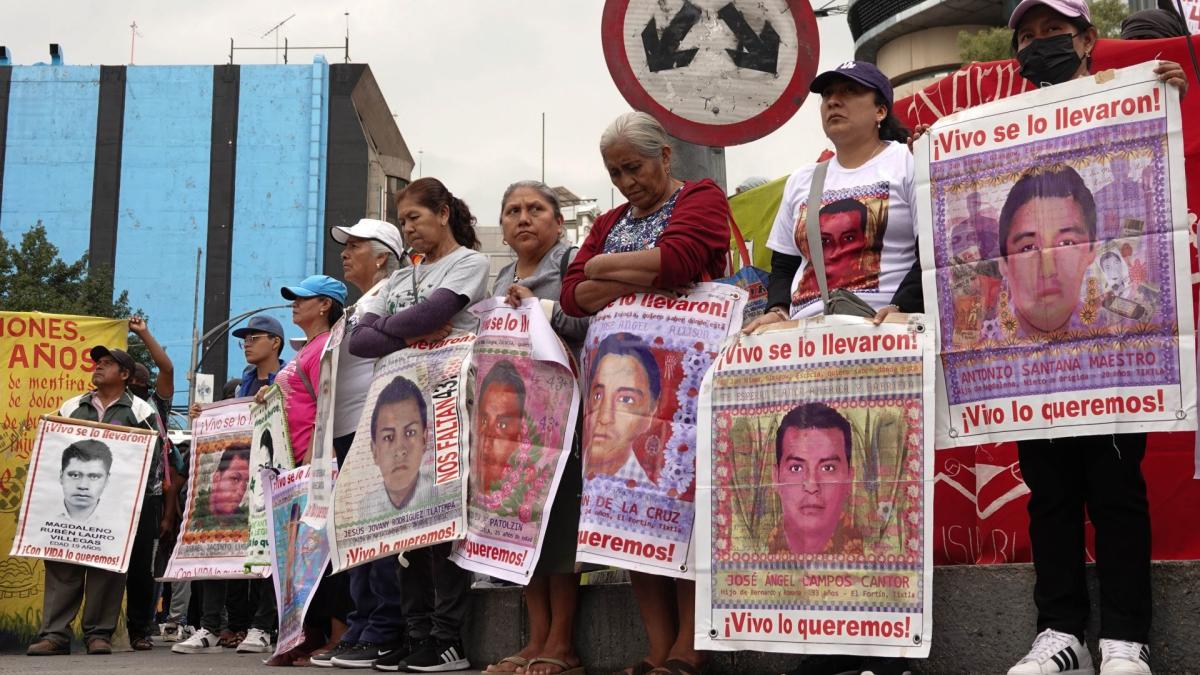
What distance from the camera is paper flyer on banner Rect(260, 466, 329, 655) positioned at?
262 inches

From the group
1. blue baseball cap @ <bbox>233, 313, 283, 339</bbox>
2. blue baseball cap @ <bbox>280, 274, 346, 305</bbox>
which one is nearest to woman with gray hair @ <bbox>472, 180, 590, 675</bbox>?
blue baseball cap @ <bbox>280, 274, 346, 305</bbox>

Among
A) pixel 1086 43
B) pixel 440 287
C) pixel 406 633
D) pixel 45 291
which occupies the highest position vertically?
pixel 45 291

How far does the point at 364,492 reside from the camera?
6199 millimetres

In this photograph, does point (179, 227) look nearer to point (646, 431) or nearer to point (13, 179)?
point (13, 179)

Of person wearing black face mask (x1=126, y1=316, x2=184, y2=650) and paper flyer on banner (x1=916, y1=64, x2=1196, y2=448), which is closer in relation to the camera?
paper flyer on banner (x1=916, y1=64, x2=1196, y2=448)

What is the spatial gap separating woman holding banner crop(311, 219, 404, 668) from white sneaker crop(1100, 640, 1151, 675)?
3.46m

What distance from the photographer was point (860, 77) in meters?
4.77

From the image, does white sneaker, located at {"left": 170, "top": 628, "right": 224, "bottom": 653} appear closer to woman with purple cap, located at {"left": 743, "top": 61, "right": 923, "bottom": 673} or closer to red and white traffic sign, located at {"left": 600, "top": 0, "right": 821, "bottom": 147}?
red and white traffic sign, located at {"left": 600, "top": 0, "right": 821, "bottom": 147}

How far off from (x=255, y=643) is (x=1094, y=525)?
5.82 metres

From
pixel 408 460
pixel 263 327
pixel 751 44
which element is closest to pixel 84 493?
pixel 263 327

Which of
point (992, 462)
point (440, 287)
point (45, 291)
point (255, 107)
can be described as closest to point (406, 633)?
point (440, 287)

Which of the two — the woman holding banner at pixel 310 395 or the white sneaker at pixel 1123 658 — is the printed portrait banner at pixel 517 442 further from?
the white sneaker at pixel 1123 658

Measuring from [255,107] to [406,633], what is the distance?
60.3 m

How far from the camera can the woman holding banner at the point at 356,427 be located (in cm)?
645
